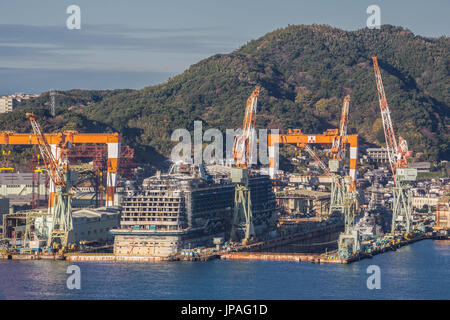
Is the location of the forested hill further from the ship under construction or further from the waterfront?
the waterfront

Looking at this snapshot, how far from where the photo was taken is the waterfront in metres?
67.4

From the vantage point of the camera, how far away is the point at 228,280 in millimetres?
72312

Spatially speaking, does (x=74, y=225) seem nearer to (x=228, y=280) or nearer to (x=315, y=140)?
(x=228, y=280)

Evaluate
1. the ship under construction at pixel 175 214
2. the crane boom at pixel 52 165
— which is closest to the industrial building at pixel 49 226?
the crane boom at pixel 52 165

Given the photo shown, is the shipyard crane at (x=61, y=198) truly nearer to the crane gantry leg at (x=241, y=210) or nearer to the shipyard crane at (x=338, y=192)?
the crane gantry leg at (x=241, y=210)

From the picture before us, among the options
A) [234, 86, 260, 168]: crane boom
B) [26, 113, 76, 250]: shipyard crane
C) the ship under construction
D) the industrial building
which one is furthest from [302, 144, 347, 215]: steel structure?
[26, 113, 76, 250]: shipyard crane

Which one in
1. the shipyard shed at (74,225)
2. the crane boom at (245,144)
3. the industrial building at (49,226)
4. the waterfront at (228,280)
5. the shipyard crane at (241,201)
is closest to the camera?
the waterfront at (228,280)

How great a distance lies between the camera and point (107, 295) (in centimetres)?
6681

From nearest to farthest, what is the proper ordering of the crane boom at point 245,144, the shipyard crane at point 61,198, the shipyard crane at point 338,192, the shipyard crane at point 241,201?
the shipyard crane at point 61,198 < the shipyard crane at point 241,201 < the crane boom at point 245,144 < the shipyard crane at point 338,192

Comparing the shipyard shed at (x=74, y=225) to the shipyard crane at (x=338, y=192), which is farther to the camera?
the shipyard crane at (x=338, y=192)

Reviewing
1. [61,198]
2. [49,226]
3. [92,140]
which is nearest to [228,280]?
[61,198]

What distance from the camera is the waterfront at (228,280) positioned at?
221 feet

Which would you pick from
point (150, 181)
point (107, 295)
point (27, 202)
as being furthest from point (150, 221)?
point (27, 202)
